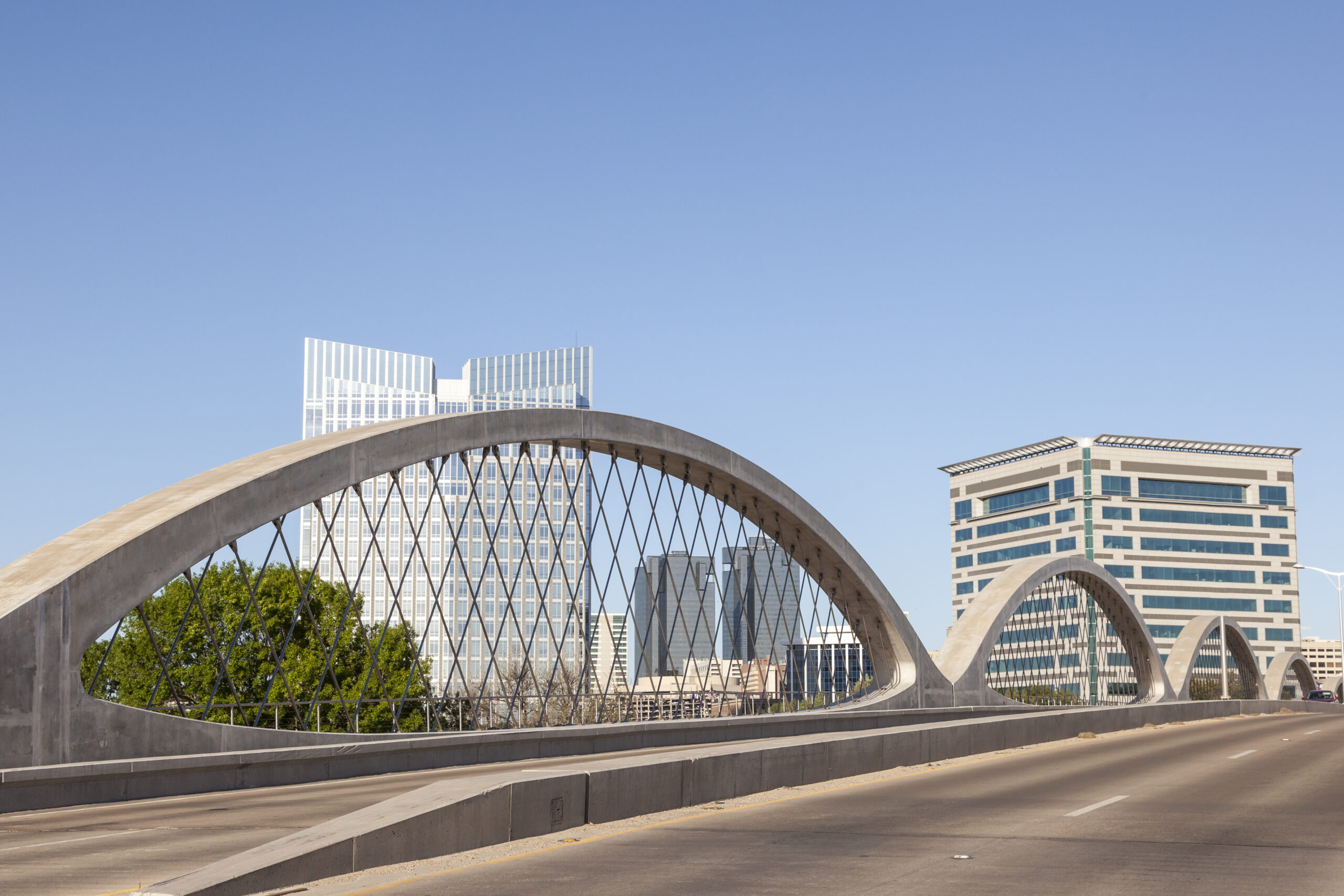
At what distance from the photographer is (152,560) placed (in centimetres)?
2156

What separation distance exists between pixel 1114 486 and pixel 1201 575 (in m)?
14.7

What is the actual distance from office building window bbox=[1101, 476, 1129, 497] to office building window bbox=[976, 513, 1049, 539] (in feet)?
27.0

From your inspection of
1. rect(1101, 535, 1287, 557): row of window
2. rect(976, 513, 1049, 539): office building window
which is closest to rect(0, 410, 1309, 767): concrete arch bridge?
rect(1101, 535, 1287, 557): row of window

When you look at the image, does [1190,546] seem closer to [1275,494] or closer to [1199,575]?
[1199,575]

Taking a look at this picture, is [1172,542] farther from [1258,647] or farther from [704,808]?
[704,808]

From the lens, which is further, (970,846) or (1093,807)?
(1093,807)

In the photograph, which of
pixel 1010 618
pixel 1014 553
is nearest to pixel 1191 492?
pixel 1014 553

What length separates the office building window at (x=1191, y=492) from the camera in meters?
160

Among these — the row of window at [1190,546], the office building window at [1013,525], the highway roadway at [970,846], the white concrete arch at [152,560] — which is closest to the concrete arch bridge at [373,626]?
the white concrete arch at [152,560]

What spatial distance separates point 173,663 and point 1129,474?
4962 inches

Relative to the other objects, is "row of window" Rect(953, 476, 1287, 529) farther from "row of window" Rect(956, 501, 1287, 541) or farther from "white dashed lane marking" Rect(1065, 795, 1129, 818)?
"white dashed lane marking" Rect(1065, 795, 1129, 818)

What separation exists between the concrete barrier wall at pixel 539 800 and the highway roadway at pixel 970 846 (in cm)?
24

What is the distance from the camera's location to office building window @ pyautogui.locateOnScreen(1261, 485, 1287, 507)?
534ft

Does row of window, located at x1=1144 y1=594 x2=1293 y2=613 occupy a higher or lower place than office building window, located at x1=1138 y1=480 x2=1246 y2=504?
lower
